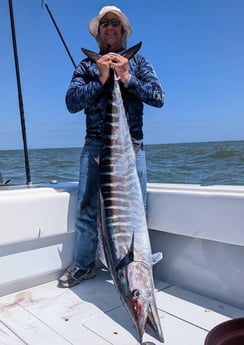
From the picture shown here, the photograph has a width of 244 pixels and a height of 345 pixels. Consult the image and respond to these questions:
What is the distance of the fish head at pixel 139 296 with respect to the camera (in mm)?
1765

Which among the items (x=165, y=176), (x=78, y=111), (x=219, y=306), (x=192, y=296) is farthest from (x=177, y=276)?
(x=165, y=176)

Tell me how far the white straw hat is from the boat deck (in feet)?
5.40

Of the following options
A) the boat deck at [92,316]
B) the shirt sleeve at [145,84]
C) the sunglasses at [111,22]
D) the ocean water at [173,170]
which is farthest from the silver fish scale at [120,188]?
the ocean water at [173,170]

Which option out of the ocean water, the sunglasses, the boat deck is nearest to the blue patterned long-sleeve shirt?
the sunglasses

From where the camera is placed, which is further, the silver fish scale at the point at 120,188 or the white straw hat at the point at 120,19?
the white straw hat at the point at 120,19

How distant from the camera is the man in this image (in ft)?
7.33

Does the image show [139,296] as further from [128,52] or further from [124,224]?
[128,52]

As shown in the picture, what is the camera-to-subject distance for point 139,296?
1.77m

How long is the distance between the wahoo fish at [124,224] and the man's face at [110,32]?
294mm

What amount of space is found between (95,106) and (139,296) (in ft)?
3.90

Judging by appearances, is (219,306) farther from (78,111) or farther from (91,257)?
(78,111)

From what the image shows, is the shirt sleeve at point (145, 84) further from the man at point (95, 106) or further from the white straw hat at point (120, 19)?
the white straw hat at point (120, 19)

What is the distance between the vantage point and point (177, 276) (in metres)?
2.45

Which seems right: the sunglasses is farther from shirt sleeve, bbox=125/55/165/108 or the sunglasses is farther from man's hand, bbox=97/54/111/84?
man's hand, bbox=97/54/111/84
